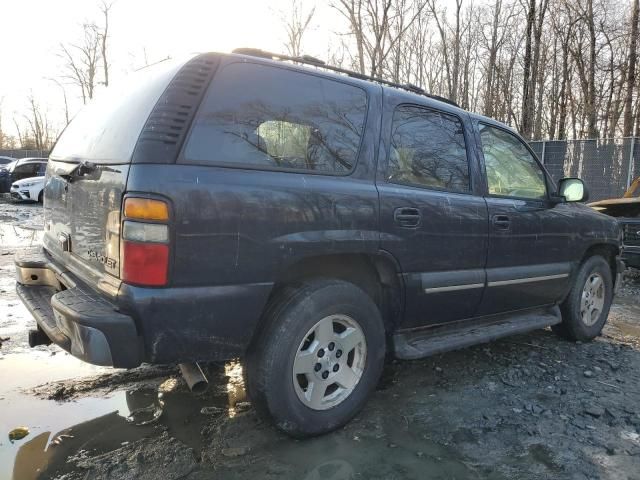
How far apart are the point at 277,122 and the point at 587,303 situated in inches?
141

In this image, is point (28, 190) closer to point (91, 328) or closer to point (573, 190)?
point (91, 328)

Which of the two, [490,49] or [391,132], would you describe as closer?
[391,132]

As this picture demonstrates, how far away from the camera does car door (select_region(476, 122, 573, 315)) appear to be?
11.6ft

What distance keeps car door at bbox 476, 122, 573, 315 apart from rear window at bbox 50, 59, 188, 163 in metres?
2.31

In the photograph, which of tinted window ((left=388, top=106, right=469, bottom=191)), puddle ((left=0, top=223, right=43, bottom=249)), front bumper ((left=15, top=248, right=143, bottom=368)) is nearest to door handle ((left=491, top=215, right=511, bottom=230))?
tinted window ((left=388, top=106, right=469, bottom=191))

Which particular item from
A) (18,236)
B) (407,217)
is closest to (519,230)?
(407,217)

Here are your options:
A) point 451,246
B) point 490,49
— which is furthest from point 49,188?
point 490,49

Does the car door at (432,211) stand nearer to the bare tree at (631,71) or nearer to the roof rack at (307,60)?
the roof rack at (307,60)

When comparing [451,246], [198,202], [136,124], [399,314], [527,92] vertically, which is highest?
[527,92]

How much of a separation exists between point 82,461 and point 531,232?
3327 mm

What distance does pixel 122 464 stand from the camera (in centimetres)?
240

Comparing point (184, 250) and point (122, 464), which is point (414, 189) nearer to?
point (184, 250)

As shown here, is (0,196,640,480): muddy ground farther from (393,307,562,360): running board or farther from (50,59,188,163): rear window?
(50,59,188,163): rear window

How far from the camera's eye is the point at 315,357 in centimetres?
259
